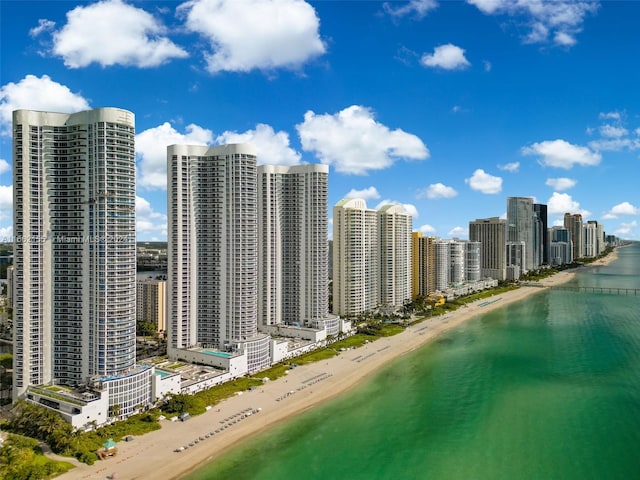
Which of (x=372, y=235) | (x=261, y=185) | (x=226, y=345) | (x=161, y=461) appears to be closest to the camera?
(x=161, y=461)

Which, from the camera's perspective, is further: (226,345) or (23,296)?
(226,345)

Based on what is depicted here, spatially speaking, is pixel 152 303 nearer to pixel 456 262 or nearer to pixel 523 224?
pixel 456 262

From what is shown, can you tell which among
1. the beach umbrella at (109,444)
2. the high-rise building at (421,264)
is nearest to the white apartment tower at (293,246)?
the beach umbrella at (109,444)

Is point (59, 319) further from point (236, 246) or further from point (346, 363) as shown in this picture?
point (346, 363)

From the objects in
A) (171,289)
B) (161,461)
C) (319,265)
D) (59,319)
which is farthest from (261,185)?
(161,461)

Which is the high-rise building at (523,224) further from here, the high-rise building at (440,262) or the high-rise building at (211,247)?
the high-rise building at (211,247)

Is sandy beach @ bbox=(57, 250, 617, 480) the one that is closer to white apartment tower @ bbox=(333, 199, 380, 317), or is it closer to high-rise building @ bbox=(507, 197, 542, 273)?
white apartment tower @ bbox=(333, 199, 380, 317)

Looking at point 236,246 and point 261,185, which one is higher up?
point 261,185
